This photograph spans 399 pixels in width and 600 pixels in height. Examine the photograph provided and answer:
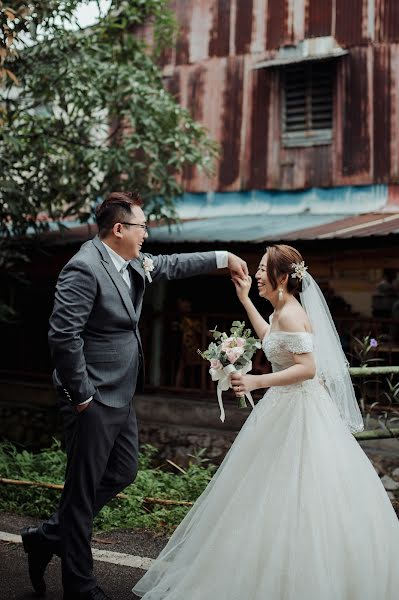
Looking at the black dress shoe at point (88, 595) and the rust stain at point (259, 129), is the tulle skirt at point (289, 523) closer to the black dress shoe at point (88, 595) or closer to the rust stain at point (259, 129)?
the black dress shoe at point (88, 595)

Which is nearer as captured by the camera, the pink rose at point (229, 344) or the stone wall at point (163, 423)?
the pink rose at point (229, 344)

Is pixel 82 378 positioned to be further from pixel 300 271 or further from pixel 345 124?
pixel 345 124

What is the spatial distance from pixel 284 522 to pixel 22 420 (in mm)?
8028

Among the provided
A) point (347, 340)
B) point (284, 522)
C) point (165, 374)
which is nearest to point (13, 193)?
point (165, 374)

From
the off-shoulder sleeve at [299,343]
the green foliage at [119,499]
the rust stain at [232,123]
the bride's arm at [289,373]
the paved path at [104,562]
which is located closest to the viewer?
the bride's arm at [289,373]

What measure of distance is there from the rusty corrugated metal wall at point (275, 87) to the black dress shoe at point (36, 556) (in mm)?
9196

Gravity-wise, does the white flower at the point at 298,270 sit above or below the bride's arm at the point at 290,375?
above

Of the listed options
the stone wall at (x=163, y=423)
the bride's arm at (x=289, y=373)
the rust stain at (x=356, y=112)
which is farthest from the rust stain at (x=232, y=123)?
the bride's arm at (x=289, y=373)

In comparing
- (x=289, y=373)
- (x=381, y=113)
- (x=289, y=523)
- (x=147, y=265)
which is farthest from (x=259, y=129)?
(x=289, y=523)

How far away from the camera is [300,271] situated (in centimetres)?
389

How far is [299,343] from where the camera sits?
12.2 feet

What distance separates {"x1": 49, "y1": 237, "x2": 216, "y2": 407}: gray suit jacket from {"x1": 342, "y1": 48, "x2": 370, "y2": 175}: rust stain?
27.9 ft

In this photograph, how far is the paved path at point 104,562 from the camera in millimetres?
3965

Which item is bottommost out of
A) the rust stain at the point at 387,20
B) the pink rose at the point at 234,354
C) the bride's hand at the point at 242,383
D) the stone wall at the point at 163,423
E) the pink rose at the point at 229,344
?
the stone wall at the point at 163,423
